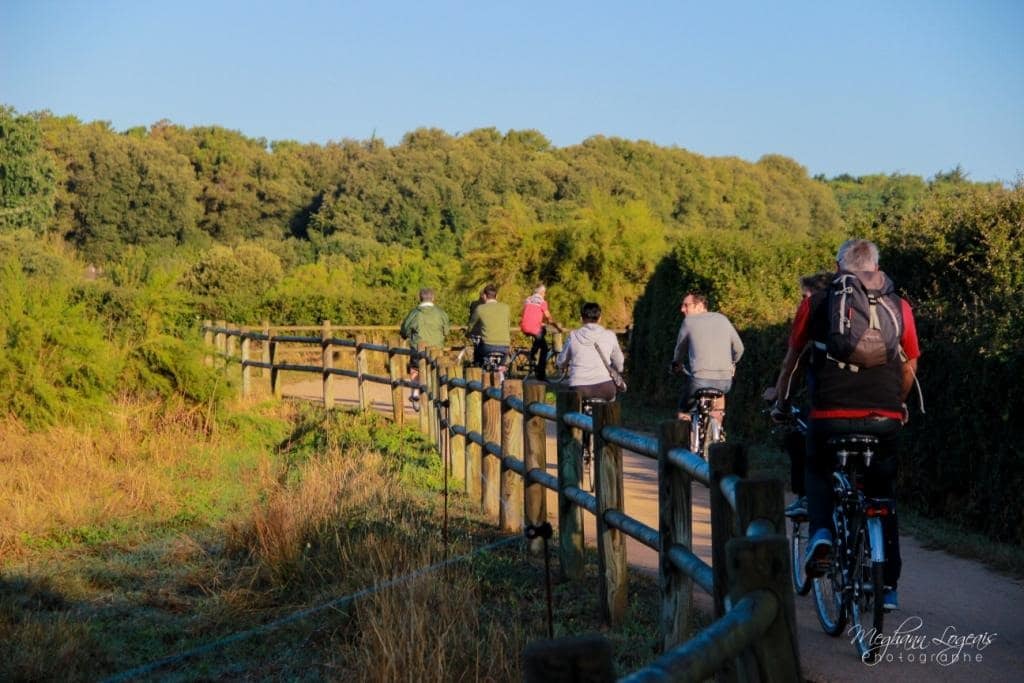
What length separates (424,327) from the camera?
752 inches

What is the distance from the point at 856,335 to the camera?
638cm

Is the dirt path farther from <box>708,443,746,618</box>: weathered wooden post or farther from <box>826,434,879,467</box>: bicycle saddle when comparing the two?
<box>708,443,746,618</box>: weathered wooden post

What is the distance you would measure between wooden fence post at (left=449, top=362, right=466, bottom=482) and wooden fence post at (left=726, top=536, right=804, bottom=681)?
33.0 feet

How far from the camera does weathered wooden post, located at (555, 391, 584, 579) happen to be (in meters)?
8.45

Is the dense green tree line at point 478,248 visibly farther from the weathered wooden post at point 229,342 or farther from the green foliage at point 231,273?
the weathered wooden post at point 229,342

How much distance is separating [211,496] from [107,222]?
60.1 m

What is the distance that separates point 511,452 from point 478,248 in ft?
108

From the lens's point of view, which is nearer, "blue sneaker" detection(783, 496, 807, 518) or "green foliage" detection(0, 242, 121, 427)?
"blue sneaker" detection(783, 496, 807, 518)

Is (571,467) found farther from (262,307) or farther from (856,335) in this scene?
(262,307)

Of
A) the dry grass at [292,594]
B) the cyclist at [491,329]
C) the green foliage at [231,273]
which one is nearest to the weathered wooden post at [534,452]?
the dry grass at [292,594]

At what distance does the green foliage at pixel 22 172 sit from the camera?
5678 cm

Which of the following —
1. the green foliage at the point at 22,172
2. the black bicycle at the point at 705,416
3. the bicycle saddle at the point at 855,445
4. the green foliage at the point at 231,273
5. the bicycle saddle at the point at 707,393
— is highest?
the green foliage at the point at 22,172

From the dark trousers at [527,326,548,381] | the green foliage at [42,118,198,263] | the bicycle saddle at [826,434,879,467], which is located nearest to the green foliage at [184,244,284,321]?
the green foliage at [42,118,198,263]

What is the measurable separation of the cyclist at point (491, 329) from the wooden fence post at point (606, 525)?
1134 cm
